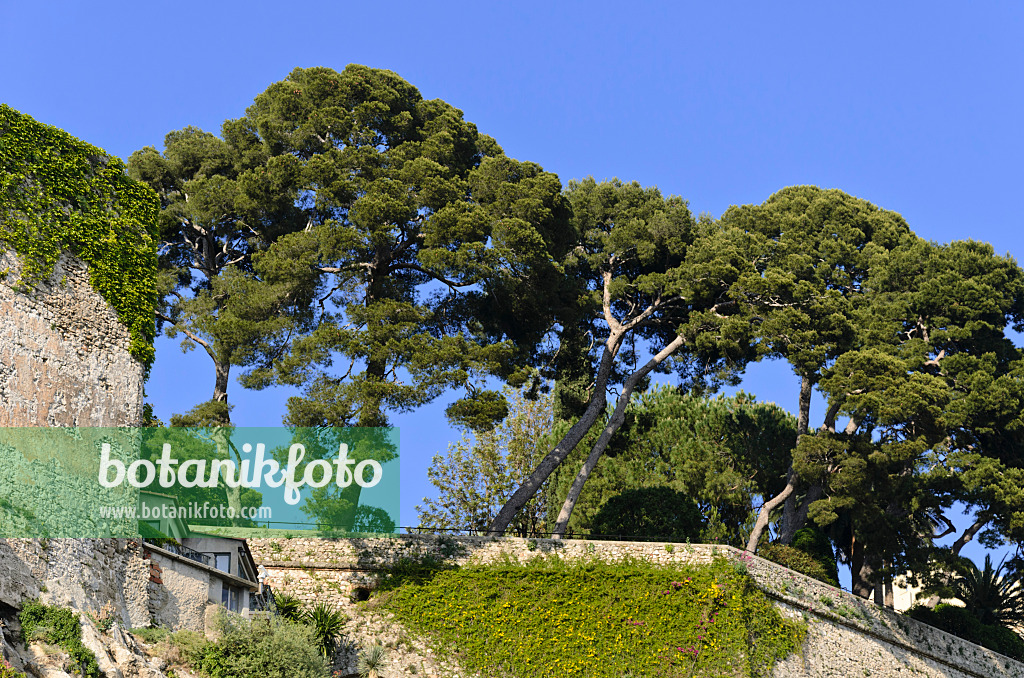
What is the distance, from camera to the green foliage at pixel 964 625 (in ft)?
98.8

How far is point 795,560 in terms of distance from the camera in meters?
28.0

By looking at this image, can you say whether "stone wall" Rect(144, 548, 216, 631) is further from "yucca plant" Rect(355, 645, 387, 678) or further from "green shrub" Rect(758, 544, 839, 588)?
"green shrub" Rect(758, 544, 839, 588)

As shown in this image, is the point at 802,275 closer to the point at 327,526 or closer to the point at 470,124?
the point at 470,124

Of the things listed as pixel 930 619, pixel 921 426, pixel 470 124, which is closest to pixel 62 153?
pixel 470 124

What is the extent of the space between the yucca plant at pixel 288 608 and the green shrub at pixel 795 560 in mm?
11775

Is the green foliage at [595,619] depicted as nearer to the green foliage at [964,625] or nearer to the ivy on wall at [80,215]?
the ivy on wall at [80,215]

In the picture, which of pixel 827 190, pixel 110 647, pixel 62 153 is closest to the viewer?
pixel 110 647

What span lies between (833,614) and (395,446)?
10.3m

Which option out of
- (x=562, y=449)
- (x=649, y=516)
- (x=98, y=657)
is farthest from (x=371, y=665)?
(x=649, y=516)

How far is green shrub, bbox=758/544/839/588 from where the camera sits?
91.7ft

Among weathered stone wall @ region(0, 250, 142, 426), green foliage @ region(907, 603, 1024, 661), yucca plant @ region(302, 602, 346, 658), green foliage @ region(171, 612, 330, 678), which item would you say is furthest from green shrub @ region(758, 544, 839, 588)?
weathered stone wall @ region(0, 250, 142, 426)

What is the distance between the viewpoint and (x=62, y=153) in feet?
61.1

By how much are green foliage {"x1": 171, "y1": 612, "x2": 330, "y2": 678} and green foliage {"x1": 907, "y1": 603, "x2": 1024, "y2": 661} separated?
57.0 ft

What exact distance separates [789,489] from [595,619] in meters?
9.65
